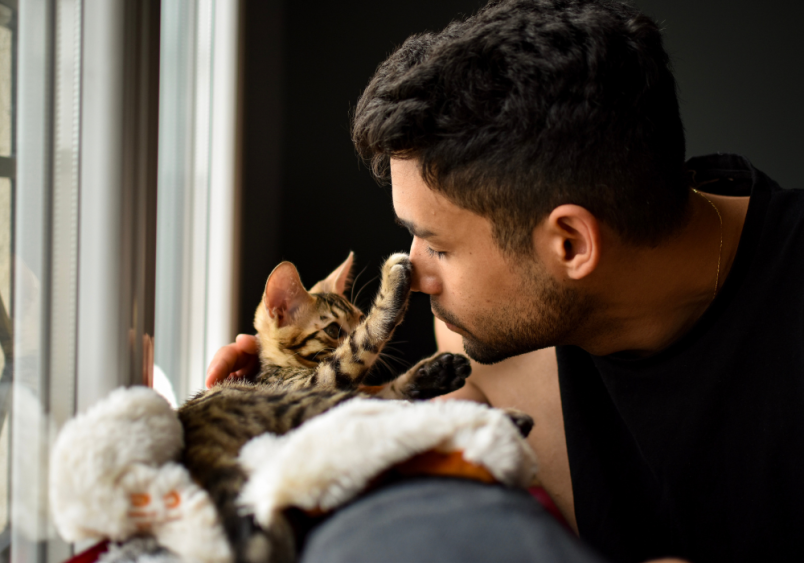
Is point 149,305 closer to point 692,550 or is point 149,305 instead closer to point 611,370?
point 611,370

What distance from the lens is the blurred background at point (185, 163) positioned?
0.65 m

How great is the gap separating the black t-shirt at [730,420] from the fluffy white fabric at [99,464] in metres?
0.91

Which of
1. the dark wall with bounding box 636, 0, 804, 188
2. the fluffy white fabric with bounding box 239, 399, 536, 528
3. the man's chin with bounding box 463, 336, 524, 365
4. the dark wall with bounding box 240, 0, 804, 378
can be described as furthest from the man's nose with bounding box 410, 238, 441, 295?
the dark wall with bounding box 636, 0, 804, 188

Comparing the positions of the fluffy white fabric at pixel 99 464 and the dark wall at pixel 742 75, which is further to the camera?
the dark wall at pixel 742 75

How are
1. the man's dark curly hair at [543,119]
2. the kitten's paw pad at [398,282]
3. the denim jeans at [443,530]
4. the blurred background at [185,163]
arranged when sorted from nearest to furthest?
the denim jeans at [443,530] → the blurred background at [185,163] → the man's dark curly hair at [543,119] → the kitten's paw pad at [398,282]

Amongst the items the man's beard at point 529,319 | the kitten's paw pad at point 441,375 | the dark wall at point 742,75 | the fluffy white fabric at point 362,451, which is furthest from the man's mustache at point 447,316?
the dark wall at point 742,75

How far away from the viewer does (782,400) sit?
0.88m

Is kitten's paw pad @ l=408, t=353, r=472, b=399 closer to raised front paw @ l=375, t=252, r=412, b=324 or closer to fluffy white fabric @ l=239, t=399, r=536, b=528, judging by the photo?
raised front paw @ l=375, t=252, r=412, b=324

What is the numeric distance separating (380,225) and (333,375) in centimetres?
139

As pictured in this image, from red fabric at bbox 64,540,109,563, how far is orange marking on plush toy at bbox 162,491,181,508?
10cm

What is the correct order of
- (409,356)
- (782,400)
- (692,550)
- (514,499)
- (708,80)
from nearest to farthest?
(514,499) → (782,400) → (692,550) → (708,80) → (409,356)

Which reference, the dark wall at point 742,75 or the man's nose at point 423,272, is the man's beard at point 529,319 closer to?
the man's nose at point 423,272

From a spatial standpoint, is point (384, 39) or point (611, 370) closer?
point (611, 370)

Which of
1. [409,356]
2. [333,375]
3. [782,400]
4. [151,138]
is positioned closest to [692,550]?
[782,400]
